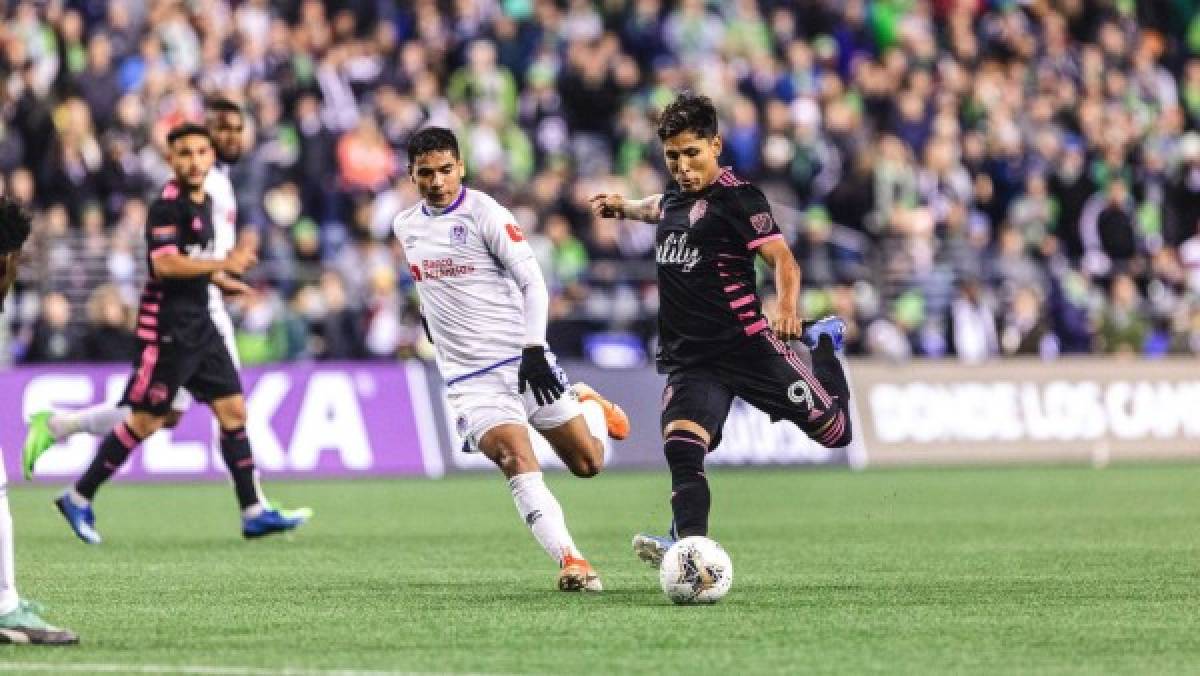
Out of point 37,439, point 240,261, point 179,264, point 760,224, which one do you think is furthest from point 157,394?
point 760,224

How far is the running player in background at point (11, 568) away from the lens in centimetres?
808

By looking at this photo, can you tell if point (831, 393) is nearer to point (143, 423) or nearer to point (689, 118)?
point (689, 118)

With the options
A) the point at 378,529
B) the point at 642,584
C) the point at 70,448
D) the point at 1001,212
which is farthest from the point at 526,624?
the point at 1001,212

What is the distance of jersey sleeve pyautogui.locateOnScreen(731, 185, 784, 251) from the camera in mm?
10641

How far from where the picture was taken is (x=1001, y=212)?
29.6 m

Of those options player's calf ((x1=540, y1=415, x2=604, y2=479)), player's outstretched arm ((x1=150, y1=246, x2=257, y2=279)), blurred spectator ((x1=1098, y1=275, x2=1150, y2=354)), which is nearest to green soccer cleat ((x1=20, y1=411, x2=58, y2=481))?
player's outstretched arm ((x1=150, y1=246, x2=257, y2=279))

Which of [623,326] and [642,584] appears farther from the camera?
[623,326]

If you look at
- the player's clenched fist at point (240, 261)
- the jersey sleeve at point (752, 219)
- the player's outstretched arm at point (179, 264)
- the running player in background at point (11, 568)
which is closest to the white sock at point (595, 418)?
the jersey sleeve at point (752, 219)

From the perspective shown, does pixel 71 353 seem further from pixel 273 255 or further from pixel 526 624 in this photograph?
pixel 526 624

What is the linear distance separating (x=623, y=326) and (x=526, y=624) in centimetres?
1659

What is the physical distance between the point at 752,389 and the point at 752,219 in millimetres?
808

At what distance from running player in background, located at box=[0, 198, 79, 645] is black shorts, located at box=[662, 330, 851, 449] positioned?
10.6 feet

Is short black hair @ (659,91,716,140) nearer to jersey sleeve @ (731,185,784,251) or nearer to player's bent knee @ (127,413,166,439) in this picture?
jersey sleeve @ (731,185,784,251)

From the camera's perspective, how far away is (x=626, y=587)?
11.2m
